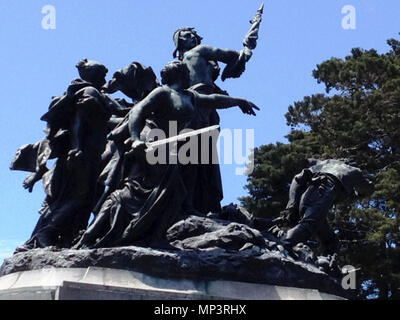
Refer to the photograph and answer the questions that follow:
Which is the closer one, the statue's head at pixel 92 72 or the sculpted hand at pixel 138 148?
the sculpted hand at pixel 138 148

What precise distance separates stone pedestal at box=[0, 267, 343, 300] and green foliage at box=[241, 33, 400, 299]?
1154cm

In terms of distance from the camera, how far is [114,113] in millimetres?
11406

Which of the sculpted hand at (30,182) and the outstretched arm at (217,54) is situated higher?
the outstretched arm at (217,54)

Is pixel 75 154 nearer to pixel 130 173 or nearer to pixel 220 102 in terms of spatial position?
pixel 130 173

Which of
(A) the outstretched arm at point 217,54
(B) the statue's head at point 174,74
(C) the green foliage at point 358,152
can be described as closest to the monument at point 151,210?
(B) the statue's head at point 174,74

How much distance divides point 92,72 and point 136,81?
0.73 meters

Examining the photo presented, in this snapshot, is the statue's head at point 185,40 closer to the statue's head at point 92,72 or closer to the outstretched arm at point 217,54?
the outstretched arm at point 217,54

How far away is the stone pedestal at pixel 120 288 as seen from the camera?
888 cm

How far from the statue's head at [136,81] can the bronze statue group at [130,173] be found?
1 cm

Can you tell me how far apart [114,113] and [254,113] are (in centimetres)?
189

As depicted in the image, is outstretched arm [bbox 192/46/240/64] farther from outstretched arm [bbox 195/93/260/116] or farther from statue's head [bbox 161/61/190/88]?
statue's head [bbox 161/61/190/88]

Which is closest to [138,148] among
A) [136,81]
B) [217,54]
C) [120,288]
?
[120,288]

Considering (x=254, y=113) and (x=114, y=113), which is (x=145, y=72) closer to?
(x=114, y=113)

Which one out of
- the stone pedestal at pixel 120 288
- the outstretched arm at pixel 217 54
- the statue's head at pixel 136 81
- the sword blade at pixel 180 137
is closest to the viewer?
the stone pedestal at pixel 120 288
